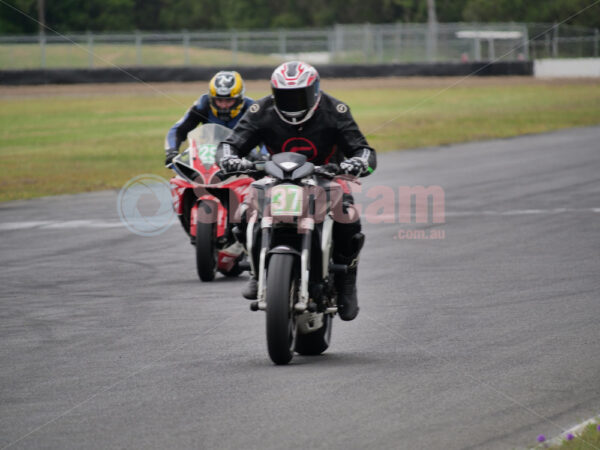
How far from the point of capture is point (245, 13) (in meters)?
96.3

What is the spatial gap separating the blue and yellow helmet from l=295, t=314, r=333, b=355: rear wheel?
4330 millimetres

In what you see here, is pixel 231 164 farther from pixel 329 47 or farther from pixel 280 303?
pixel 329 47

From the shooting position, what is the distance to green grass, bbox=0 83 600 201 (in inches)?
854

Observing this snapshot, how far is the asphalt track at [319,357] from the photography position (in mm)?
5164

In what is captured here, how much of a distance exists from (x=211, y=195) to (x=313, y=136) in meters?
3.57

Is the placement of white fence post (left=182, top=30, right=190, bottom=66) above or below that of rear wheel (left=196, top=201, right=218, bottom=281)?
above

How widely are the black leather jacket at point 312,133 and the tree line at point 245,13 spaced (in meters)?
64.4

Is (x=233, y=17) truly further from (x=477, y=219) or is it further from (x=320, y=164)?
(x=320, y=164)

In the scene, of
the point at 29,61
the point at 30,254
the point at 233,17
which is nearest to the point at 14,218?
the point at 30,254

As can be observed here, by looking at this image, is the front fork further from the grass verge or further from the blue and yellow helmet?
the blue and yellow helmet

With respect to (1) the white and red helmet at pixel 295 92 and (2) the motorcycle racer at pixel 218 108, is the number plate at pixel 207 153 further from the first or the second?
(1) the white and red helmet at pixel 295 92

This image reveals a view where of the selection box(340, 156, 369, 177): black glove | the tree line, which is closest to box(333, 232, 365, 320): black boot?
box(340, 156, 369, 177): black glove

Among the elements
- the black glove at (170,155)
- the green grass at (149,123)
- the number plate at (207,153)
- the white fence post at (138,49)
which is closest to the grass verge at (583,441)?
the number plate at (207,153)

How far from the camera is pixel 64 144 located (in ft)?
92.4
